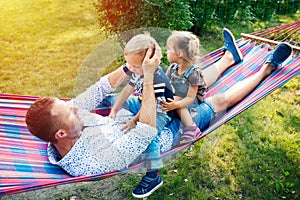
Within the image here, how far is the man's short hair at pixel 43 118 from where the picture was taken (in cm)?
171

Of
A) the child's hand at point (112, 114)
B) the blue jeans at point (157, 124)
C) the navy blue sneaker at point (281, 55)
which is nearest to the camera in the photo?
the blue jeans at point (157, 124)

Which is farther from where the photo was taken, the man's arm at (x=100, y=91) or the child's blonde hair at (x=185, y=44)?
the man's arm at (x=100, y=91)

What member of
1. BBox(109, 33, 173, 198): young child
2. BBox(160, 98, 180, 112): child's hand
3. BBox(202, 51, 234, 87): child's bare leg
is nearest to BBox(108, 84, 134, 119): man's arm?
BBox(109, 33, 173, 198): young child

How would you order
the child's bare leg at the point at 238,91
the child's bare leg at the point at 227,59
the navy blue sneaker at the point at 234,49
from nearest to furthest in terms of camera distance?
the child's bare leg at the point at 238,91 → the child's bare leg at the point at 227,59 → the navy blue sneaker at the point at 234,49

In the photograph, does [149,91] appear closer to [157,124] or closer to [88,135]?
[157,124]

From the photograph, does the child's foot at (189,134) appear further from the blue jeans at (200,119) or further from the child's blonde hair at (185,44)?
the child's blonde hair at (185,44)

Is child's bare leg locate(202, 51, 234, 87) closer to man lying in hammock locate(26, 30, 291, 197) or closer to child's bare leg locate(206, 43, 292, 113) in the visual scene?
child's bare leg locate(206, 43, 292, 113)

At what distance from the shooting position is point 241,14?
5.53m

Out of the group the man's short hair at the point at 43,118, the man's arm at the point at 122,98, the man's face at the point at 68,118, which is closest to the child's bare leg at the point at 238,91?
the man's arm at the point at 122,98

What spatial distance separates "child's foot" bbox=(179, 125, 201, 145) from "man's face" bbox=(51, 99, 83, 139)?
62 centimetres

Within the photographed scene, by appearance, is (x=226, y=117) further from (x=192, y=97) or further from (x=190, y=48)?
(x=190, y=48)

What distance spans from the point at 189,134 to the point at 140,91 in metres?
0.37

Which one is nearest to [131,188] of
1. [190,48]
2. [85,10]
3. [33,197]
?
[33,197]

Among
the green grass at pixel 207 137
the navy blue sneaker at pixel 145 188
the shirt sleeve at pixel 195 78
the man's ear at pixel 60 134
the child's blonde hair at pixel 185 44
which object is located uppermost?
the child's blonde hair at pixel 185 44
